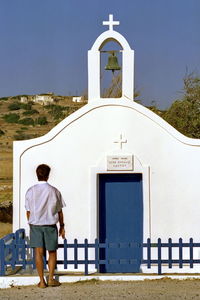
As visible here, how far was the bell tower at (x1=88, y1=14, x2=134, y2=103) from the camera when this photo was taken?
49.7 feet

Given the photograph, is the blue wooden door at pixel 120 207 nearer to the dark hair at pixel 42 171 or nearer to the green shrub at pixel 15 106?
the dark hair at pixel 42 171

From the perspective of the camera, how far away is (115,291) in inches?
463

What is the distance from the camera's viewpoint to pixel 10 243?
13492mm

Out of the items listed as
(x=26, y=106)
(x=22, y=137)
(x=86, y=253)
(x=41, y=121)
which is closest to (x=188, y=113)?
(x=86, y=253)

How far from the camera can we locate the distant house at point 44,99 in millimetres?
94938

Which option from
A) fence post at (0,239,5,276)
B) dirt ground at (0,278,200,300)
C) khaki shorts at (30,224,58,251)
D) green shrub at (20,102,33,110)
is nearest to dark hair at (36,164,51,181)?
khaki shorts at (30,224,58,251)

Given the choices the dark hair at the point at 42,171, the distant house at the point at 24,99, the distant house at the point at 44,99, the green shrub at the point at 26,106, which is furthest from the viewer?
the distant house at the point at 24,99

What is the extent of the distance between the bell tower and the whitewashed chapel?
0.43 meters

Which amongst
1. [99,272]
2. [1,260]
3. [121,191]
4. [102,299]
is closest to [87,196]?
A: [121,191]

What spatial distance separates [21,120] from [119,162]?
224 feet

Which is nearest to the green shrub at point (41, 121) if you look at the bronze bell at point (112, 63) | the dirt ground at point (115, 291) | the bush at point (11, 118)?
the bush at point (11, 118)

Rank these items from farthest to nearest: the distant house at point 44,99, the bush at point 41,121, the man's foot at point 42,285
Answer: the distant house at point 44,99 → the bush at point 41,121 → the man's foot at point 42,285

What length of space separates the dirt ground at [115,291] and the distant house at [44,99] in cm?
8179

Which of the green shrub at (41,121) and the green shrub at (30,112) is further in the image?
the green shrub at (30,112)
